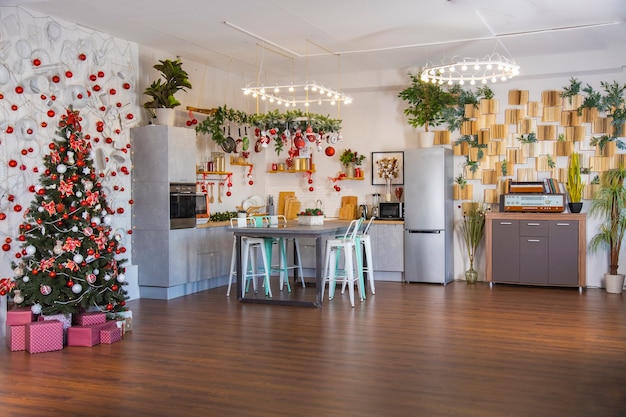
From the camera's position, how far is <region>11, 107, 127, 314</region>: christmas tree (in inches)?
230

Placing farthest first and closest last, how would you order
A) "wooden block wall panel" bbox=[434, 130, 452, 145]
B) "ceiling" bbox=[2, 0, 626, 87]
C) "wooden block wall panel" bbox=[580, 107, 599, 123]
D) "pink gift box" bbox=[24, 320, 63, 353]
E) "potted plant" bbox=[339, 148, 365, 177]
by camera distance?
"potted plant" bbox=[339, 148, 365, 177] < "wooden block wall panel" bbox=[434, 130, 452, 145] < "wooden block wall panel" bbox=[580, 107, 599, 123] < "ceiling" bbox=[2, 0, 626, 87] < "pink gift box" bbox=[24, 320, 63, 353]

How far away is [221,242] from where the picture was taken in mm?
9234

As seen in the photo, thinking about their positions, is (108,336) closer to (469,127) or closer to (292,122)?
(292,122)

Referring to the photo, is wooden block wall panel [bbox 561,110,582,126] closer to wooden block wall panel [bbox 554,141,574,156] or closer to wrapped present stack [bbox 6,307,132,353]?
wooden block wall panel [bbox 554,141,574,156]

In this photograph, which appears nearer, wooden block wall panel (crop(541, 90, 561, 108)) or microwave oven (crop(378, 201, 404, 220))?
wooden block wall panel (crop(541, 90, 561, 108))

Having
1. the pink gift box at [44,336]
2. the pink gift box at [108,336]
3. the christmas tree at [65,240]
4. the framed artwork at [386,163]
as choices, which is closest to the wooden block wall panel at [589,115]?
the framed artwork at [386,163]

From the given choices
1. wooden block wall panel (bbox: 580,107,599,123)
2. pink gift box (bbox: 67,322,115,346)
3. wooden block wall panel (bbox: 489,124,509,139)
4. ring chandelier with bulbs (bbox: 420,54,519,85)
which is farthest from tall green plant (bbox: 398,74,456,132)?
pink gift box (bbox: 67,322,115,346)

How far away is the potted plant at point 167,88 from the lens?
8.20 meters

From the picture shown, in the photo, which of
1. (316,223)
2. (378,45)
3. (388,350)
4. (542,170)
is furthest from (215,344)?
(542,170)

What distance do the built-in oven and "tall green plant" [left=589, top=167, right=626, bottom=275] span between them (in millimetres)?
5300

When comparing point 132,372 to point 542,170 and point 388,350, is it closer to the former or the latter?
point 388,350

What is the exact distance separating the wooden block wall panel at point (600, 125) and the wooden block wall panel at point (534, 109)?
0.75 metres

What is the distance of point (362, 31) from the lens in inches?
301

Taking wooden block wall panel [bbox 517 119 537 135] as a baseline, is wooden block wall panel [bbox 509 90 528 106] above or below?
above
